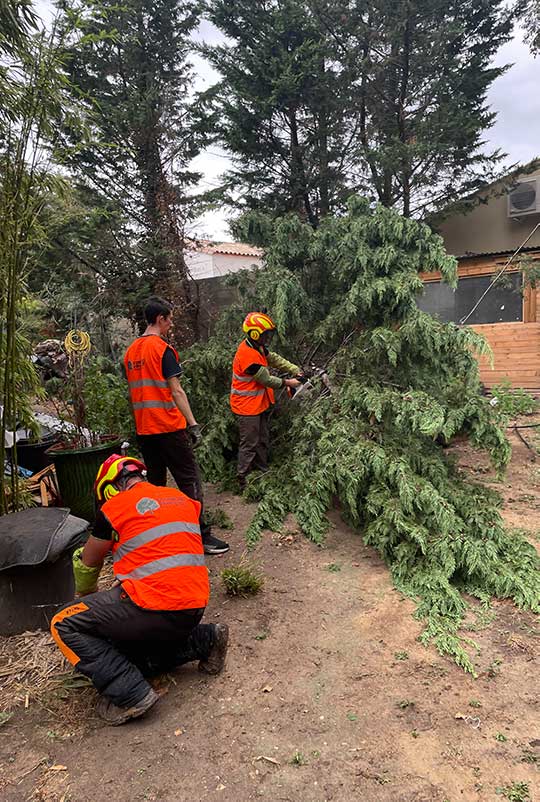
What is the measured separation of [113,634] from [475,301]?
922 cm

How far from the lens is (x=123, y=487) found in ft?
7.23

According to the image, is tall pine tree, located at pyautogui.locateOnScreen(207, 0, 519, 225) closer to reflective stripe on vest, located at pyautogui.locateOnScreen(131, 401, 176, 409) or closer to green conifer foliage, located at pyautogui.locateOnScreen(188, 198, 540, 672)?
green conifer foliage, located at pyautogui.locateOnScreen(188, 198, 540, 672)

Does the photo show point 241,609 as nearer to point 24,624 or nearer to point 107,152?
point 24,624

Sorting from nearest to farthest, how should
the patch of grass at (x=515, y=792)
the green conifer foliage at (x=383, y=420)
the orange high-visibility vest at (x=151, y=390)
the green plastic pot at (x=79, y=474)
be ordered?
1. the patch of grass at (x=515, y=792)
2. the green conifer foliage at (x=383, y=420)
3. the orange high-visibility vest at (x=151, y=390)
4. the green plastic pot at (x=79, y=474)

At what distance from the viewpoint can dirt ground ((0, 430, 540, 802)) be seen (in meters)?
1.76

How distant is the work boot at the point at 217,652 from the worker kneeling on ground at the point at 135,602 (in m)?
0.20

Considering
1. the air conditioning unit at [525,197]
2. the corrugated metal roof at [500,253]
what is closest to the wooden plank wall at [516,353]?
the corrugated metal roof at [500,253]

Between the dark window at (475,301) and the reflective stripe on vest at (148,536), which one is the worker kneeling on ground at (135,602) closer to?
the reflective stripe on vest at (148,536)

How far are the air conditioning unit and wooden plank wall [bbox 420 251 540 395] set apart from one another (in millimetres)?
806

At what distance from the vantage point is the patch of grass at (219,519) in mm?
4012

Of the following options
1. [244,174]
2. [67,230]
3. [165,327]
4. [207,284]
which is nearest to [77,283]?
[67,230]

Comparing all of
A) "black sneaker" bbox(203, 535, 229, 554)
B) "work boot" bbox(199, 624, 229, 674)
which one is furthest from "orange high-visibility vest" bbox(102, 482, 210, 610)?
"black sneaker" bbox(203, 535, 229, 554)

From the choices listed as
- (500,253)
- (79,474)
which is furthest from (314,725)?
(500,253)

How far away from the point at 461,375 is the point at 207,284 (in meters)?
6.16
